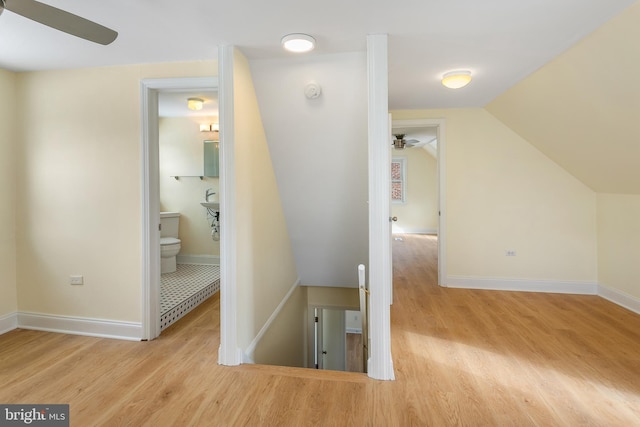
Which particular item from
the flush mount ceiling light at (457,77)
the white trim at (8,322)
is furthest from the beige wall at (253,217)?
the white trim at (8,322)

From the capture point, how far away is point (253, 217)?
229 centimetres

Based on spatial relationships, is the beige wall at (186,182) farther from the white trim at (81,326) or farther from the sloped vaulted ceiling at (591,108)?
the sloped vaulted ceiling at (591,108)

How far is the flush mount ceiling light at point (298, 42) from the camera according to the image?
183 cm

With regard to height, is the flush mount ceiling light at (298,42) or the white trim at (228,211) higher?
the flush mount ceiling light at (298,42)

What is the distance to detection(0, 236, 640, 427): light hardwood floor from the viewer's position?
5.19 feet

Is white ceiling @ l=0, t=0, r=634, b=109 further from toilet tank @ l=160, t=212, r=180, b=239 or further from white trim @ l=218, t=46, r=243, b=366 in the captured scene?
toilet tank @ l=160, t=212, r=180, b=239

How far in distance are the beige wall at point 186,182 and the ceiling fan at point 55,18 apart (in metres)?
3.30

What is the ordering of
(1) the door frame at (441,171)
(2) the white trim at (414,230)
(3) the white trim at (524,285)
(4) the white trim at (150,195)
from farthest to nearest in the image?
(2) the white trim at (414,230) → (1) the door frame at (441,171) → (3) the white trim at (524,285) → (4) the white trim at (150,195)

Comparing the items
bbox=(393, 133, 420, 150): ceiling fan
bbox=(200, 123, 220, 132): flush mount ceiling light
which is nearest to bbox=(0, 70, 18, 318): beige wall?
bbox=(200, 123, 220, 132): flush mount ceiling light

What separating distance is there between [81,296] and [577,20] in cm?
401

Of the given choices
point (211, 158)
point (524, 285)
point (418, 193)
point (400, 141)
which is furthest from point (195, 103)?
point (418, 193)

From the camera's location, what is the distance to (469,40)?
1975mm

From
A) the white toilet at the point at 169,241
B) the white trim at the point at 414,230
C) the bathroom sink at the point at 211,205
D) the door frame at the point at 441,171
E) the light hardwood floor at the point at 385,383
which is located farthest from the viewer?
the white trim at the point at 414,230

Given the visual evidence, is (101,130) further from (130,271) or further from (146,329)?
(146,329)
